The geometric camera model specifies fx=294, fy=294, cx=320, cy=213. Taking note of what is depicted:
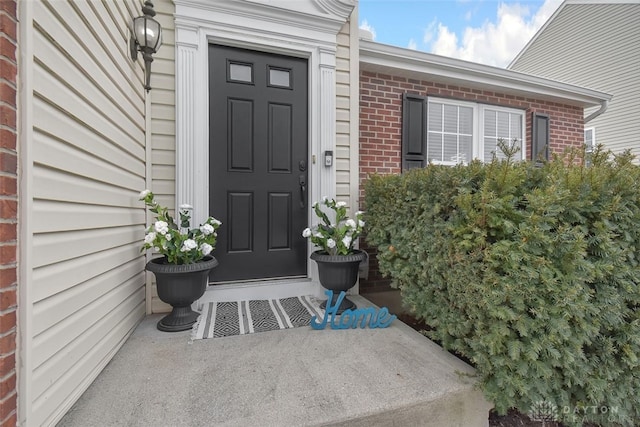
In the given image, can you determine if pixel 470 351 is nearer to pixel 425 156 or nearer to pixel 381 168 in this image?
pixel 381 168

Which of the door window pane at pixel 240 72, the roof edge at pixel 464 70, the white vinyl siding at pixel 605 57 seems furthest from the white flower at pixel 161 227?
the white vinyl siding at pixel 605 57

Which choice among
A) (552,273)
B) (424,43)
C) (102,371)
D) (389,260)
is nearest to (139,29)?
(102,371)

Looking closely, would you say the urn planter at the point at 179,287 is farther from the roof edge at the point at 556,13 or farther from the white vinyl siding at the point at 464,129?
the roof edge at the point at 556,13

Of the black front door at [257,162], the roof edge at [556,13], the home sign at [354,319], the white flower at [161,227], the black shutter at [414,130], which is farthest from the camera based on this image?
the roof edge at [556,13]

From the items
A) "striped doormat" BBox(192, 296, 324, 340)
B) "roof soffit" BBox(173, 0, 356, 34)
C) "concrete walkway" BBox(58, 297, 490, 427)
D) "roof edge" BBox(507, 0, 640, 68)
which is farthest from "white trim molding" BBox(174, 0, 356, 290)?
"roof edge" BBox(507, 0, 640, 68)

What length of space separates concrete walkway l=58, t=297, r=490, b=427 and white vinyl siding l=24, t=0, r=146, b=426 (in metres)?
0.20

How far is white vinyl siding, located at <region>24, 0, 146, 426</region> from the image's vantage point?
3.52 ft

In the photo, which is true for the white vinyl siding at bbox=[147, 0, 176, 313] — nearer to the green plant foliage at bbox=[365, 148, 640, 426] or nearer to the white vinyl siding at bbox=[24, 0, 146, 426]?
the white vinyl siding at bbox=[24, 0, 146, 426]

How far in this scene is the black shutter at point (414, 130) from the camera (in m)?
3.41

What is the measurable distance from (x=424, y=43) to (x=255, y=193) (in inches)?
273

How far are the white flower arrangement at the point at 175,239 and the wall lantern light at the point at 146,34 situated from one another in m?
0.97

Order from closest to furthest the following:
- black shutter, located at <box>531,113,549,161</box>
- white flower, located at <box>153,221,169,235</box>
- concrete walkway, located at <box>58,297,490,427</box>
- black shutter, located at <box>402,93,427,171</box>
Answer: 1. concrete walkway, located at <box>58,297,490,427</box>
2. white flower, located at <box>153,221,169,235</box>
3. black shutter, located at <box>402,93,427,171</box>
4. black shutter, located at <box>531,113,549,161</box>

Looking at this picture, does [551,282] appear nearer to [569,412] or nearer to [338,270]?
[569,412]

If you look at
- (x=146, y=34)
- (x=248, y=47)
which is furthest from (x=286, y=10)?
(x=146, y=34)
